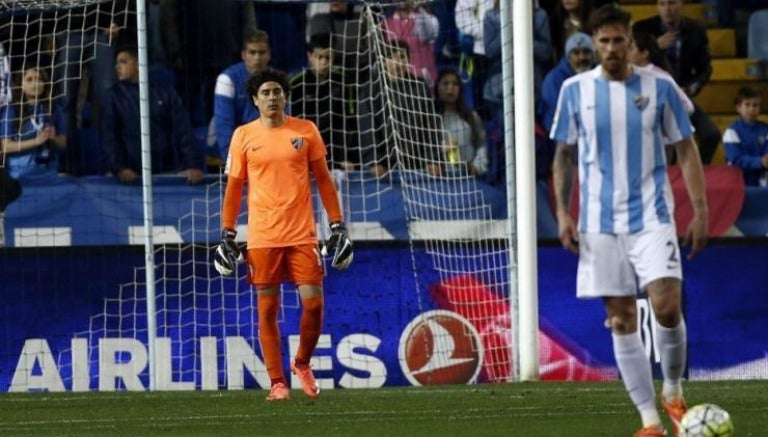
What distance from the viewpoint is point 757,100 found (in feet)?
50.7

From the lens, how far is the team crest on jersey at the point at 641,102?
25.9 ft

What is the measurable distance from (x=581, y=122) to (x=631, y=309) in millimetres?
896

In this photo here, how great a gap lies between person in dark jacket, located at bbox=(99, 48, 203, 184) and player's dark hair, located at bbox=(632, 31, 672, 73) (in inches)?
145

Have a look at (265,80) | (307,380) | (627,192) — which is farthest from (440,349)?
(627,192)

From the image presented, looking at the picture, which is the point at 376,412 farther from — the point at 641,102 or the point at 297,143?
the point at 641,102

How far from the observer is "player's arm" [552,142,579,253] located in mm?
7938

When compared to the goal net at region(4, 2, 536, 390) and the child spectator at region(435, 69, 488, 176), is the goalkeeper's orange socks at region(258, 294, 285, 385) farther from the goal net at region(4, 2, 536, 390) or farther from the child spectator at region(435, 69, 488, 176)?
the child spectator at region(435, 69, 488, 176)

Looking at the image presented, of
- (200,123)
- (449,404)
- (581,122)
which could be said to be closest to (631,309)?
Result: (581,122)

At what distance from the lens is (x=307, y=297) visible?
37.0ft

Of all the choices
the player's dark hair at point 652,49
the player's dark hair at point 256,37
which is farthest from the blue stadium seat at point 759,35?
the player's dark hair at point 256,37

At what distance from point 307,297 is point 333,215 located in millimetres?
590

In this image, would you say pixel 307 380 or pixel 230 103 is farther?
pixel 230 103

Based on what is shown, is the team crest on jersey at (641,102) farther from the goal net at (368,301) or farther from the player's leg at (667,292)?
the goal net at (368,301)

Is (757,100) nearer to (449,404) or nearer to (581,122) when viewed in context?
(449,404)
